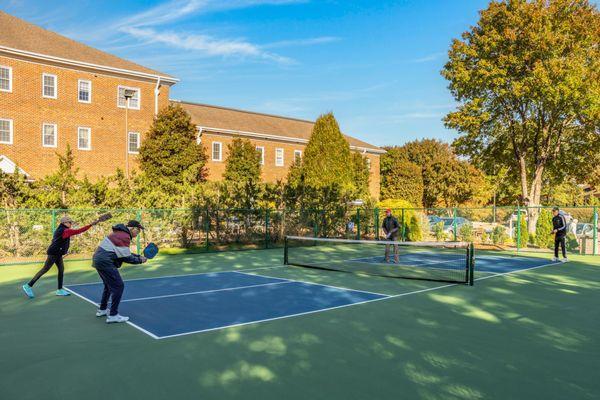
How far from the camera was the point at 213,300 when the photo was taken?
33.9 feet

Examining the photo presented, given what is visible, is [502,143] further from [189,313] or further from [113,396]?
[113,396]

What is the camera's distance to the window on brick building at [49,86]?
31531 mm

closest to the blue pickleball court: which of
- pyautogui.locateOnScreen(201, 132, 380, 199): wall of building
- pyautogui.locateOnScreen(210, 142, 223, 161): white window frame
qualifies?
pyautogui.locateOnScreen(201, 132, 380, 199): wall of building

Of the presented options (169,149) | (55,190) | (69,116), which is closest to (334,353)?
(55,190)

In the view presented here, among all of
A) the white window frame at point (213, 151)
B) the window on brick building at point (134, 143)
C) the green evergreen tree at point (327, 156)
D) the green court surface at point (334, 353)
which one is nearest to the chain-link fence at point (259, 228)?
the green court surface at point (334, 353)

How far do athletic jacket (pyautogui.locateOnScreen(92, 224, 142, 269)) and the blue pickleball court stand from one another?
1095 millimetres

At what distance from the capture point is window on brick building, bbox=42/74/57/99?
31.5 m

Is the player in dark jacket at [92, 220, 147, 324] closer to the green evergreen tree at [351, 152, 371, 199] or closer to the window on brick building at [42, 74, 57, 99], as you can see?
the window on brick building at [42, 74, 57, 99]

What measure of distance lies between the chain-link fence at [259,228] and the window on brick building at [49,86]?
1685 centimetres

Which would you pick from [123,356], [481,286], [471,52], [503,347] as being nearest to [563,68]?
[471,52]

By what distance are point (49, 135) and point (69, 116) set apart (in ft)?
6.05

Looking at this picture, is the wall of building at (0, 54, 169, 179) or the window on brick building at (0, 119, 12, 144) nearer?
the window on brick building at (0, 119, 12, 144)

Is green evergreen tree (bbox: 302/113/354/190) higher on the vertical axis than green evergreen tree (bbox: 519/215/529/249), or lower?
higher

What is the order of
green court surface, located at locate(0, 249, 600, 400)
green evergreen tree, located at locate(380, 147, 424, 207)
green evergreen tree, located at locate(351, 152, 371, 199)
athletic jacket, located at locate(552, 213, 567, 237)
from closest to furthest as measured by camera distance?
green court surface, located at locate(0, 249, 600, 400) < athletic jacket, located at locate(552, 213, 567, 237) < green evergreen tree, located at locate(351, 152, 371, 199) < green evergreen tree, located at locate(380, 147, 424, 207)
